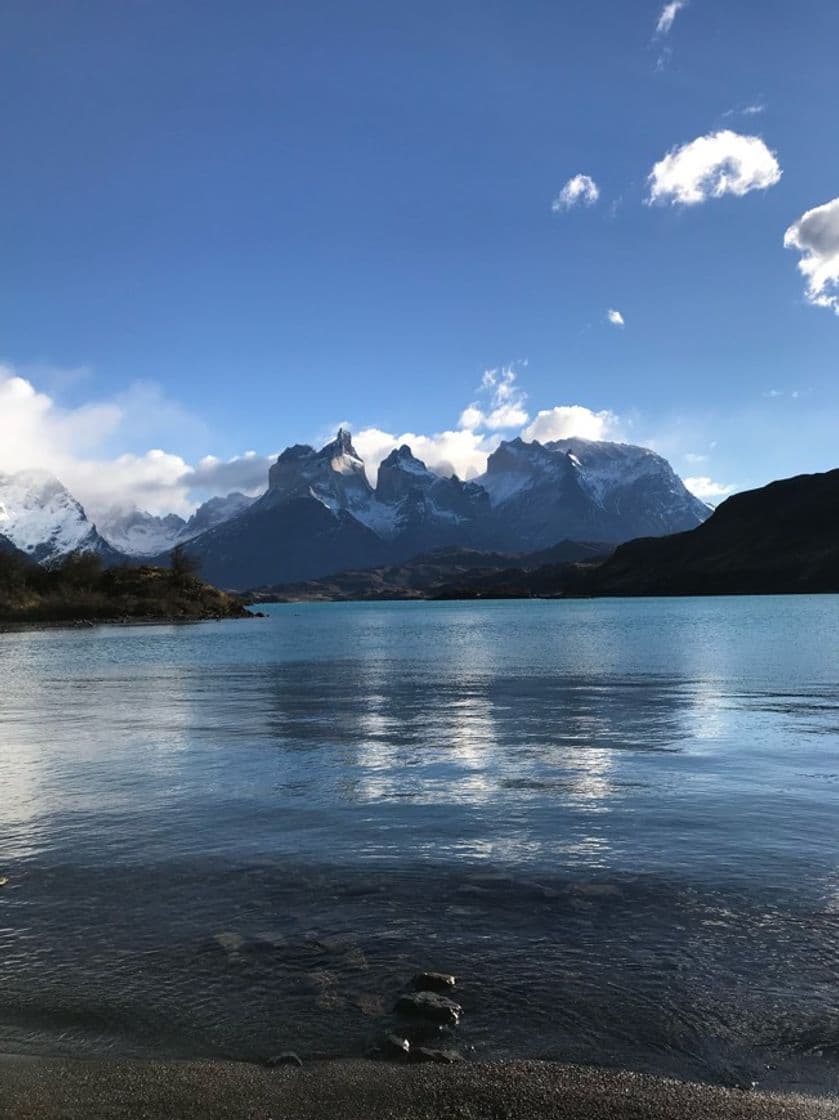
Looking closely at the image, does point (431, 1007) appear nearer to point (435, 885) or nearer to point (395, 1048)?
point (395, 1048)

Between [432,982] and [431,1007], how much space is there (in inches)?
33.0

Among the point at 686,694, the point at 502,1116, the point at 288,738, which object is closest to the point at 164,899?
the point at 502,1116

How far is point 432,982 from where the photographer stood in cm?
1283

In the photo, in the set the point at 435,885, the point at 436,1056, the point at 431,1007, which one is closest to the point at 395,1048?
the point at 436,1056

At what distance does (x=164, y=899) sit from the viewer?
17.5m

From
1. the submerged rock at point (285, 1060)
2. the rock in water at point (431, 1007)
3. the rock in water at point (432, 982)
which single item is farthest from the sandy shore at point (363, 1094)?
the rock in water at point (432, 982)

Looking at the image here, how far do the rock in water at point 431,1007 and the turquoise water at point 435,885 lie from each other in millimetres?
218

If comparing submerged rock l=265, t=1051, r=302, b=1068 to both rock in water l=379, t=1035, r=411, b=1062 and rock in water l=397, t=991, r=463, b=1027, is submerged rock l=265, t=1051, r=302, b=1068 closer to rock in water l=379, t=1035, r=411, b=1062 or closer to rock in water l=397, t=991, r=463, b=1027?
rock in water l=379, t=1035, r=411, b=1062

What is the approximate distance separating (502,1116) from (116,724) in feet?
135

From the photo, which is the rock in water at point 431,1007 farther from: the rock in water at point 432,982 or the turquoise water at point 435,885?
the rock in water at point 432,982

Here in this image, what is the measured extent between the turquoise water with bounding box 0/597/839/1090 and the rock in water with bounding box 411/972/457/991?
44cm

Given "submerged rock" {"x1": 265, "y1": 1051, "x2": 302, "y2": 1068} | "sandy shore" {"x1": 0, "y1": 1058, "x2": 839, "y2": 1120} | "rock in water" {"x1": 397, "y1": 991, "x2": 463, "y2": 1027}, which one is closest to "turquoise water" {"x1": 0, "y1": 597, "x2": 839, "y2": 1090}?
"rock in water" {"x1": 397, "y1": 991, "x2": 463, "y2": 1027}

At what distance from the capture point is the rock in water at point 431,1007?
11.8 meters

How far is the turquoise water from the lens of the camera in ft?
38.9
